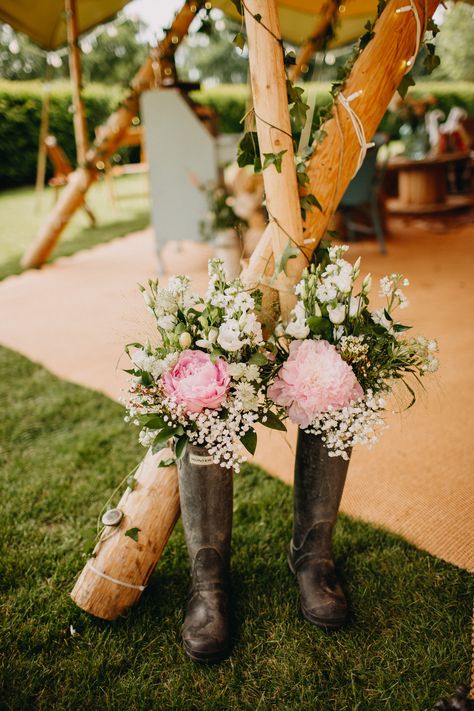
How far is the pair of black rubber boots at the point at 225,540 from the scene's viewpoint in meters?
1.20

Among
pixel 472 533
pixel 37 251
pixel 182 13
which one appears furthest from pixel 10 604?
pixel 37 251

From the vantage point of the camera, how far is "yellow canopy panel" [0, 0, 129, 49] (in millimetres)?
4051

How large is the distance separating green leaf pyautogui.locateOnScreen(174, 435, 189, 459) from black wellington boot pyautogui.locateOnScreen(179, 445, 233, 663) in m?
0.07

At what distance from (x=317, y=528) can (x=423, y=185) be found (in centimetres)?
540

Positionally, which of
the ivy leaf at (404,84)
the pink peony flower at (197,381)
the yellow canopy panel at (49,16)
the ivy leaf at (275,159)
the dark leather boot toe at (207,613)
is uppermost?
the yellow canopy panel at (49,16)

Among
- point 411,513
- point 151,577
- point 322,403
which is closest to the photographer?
point 322,403

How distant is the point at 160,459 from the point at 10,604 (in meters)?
0.54

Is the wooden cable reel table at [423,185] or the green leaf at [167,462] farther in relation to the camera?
the wooden cable reel table at [423,185]

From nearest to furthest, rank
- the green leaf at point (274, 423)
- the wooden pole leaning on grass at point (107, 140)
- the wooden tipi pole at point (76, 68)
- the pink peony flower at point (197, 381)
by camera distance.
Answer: the pink peony flower at point (197, 381)
the green leaf at point (274, 423)
the wooden pole leaning on grass at point (107, 140)
the wooden tipi pole at point (76, 68)

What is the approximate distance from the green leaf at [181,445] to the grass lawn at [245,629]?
46cm

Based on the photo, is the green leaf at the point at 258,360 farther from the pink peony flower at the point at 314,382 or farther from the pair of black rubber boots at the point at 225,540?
the pair of black rubber boots at the point at 225,540

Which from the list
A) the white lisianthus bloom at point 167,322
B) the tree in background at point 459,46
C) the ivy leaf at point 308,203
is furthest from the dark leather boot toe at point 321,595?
the tree in background at point 459,46

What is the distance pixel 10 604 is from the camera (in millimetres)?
1333

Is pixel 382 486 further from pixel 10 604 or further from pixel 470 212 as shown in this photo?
pixel 470 212
